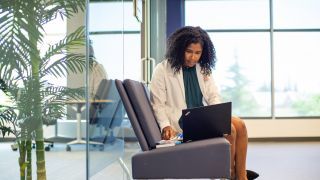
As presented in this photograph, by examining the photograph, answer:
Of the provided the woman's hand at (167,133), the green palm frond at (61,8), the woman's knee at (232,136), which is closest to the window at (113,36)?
the green palm frond at (61,8)

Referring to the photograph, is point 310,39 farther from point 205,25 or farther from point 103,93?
point 103,93

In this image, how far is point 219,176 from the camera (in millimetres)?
1682

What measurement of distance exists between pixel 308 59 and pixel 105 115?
5.01 meters

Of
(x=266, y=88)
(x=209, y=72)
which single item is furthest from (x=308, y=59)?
(x=209, y=72)

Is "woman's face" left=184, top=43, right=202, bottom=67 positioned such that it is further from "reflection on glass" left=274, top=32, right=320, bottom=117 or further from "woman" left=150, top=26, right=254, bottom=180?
"reflection on glass" left=274, top=32, right=320, bottom=117

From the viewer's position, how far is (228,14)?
595 cm

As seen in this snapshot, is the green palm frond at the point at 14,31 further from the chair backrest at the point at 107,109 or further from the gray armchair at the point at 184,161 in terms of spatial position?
the gray armchair at the point at 184,161

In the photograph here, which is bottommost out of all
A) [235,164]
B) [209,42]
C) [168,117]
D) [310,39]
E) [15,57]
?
[235,164]

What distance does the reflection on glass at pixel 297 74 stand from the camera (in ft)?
19.3

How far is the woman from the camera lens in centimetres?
209

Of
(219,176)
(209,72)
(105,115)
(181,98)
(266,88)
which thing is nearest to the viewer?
(219,176)

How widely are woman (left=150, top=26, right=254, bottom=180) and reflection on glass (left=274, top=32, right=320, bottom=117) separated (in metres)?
3.90

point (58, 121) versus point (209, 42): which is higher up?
point (209, 42)

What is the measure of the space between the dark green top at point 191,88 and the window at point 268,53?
3.62m
